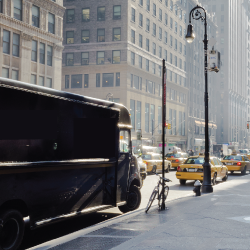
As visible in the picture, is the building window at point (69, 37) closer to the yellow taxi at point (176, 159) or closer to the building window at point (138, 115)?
the building window at point (138, 115)

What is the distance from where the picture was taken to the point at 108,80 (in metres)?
60.4

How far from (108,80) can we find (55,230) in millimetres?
51950

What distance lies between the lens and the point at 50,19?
41750 millimetres

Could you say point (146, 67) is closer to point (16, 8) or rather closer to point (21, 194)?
point (16, 8)

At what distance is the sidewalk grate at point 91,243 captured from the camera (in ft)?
21.9

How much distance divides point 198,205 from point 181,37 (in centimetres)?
7018

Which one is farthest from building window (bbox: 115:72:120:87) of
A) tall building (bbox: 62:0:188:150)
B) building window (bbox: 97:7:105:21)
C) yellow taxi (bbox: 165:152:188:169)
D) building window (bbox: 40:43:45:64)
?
yellow taxi (bbox: 165:152:188:169)

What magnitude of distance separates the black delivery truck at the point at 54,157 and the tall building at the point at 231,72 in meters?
113

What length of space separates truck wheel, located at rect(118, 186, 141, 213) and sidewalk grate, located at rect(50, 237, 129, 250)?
12.7 feet

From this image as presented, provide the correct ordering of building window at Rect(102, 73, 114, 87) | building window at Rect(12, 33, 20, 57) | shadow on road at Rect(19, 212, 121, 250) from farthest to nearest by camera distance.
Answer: building window at Rect(102, 73, 114, 87) < building window at Rect(12, 33, 20, 57) < shadow on road at Rect(19, 212, 121, 250)

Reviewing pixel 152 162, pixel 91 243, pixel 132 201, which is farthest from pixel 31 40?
pixel 91 243

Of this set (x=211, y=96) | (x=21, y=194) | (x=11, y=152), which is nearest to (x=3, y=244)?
(x=21, y=194)

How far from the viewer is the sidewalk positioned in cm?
681

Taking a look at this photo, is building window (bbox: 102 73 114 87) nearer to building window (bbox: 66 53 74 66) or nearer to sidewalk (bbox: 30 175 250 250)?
building window (bbox: 66 53 74 66)
